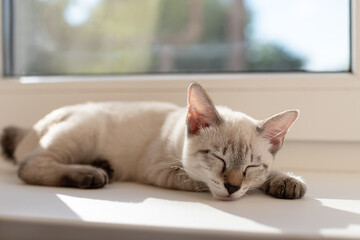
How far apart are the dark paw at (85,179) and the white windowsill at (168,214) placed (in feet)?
0.11

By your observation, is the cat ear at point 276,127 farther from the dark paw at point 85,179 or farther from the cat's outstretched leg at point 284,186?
the dark paw at point 85,179

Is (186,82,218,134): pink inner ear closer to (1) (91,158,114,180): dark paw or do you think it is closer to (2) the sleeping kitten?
(2) the sleeping kitten

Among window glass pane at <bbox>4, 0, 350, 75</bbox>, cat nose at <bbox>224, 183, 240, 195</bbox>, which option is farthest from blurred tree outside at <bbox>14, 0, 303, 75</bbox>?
cat nose at <bbox>224, 183, 240, 195</bbox>

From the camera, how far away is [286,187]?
3.44 feet

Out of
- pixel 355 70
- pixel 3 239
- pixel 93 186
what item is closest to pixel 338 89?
pixel 355 70

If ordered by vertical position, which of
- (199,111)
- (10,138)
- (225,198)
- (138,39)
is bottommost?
(225,198)

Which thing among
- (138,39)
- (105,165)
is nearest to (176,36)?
(138,39)

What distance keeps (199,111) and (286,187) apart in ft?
1.09

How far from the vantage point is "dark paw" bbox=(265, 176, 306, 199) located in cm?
103

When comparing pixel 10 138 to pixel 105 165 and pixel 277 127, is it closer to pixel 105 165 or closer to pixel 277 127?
pixel 105 165

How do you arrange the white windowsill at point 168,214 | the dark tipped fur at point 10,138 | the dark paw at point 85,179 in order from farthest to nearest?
the dark tipped fur at point 10,138
the dark paw at point 85,179
the white windowsill at point 168,214

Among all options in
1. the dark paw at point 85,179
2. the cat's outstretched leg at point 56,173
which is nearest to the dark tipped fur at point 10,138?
the cat's outstretched leg at point 56,173

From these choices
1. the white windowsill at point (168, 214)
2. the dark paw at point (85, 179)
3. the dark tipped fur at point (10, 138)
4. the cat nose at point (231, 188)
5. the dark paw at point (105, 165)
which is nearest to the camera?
the white windowsill at point (168, 214)

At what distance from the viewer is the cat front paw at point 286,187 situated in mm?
1030
